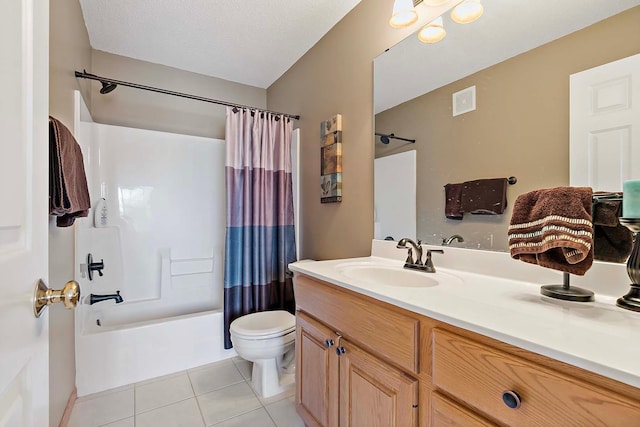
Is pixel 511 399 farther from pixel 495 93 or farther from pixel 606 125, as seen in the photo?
pixel 495 93

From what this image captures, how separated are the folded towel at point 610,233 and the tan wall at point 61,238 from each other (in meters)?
2.00

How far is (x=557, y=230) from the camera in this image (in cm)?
79

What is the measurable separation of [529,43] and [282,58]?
1859mm

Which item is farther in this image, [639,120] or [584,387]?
[639,120]

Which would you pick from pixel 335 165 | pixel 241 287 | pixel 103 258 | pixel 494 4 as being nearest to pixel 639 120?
pixel 494 4

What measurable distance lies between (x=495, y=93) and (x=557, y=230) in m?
0.70

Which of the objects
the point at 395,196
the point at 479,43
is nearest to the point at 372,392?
the point at 395,196

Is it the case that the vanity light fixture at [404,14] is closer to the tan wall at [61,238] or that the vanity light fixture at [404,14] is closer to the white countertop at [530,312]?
the white countertop at [530,312]

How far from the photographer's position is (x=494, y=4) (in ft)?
4.05

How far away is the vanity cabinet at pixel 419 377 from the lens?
0.54 meters

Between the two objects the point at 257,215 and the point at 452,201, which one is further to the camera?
the point at 257,215

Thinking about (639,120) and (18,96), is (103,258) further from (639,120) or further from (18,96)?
(639,120)

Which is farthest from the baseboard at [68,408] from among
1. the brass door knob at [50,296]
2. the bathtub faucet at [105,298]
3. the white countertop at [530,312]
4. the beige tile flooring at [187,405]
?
the white countertop at [530,312]

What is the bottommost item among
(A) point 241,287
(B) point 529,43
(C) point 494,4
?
(A) point 241,287
